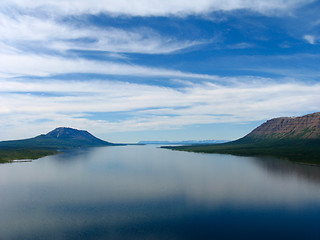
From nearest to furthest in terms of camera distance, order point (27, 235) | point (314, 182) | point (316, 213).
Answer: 1. point (27, 235)
2. point (316, 213)
3. point (314, 182)

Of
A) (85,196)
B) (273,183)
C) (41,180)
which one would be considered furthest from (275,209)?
(41,180)

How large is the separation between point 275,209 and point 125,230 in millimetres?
31431

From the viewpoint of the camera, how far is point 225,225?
4003cm

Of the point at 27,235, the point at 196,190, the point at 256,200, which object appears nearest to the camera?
the point at 27,235

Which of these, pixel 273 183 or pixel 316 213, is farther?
pixel 273 183

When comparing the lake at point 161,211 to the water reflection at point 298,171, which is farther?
the water reflection at point 298,171

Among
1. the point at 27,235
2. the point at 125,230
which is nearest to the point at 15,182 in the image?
the point at 27,235

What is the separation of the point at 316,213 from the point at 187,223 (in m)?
26.7

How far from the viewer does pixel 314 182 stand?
248ft

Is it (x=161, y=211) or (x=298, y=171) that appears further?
(x=298, y=171)

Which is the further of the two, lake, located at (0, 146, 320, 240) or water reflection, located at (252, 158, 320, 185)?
water reflection, located at (252, 158, 320, 185)

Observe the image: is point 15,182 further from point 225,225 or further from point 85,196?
point 225,225

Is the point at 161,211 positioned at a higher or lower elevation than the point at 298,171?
lower

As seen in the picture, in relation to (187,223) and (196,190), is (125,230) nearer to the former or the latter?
(187,223)
